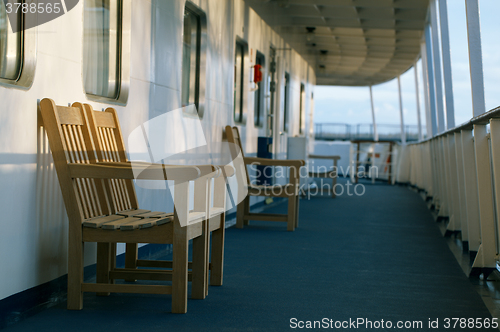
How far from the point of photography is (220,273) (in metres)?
2.96

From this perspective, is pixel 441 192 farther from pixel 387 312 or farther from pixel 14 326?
pixel 14 326

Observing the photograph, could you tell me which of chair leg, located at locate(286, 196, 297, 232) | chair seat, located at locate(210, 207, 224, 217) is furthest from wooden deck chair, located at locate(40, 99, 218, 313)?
chair leg, located at locate(286, 196, 297, 232)

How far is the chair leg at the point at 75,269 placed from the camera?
92.6 inches

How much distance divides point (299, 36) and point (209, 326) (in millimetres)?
8157

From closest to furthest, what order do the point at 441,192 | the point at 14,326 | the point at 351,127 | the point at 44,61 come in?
the point at 14,326 < the point at 44,61 < the point at 441,192 < the point at 351,127

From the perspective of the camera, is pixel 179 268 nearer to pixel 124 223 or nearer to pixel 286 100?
pixel 124 223

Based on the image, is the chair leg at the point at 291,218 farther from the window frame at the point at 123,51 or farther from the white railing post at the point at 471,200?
the window frame at the point at 123,51

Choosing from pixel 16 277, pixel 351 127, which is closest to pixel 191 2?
pixel 16 277

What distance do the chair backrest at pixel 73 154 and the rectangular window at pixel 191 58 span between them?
6.81 feet

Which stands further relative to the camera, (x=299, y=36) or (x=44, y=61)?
(x=299, y=36)

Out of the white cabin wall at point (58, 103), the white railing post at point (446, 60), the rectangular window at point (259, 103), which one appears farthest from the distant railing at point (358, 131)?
the white cabin wall at point (58, 103)

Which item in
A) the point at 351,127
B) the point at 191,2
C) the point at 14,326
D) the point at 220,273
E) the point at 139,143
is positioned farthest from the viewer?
the point at 351,127

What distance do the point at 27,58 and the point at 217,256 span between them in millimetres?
1376

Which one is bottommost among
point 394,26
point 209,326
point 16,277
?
point 209,326
